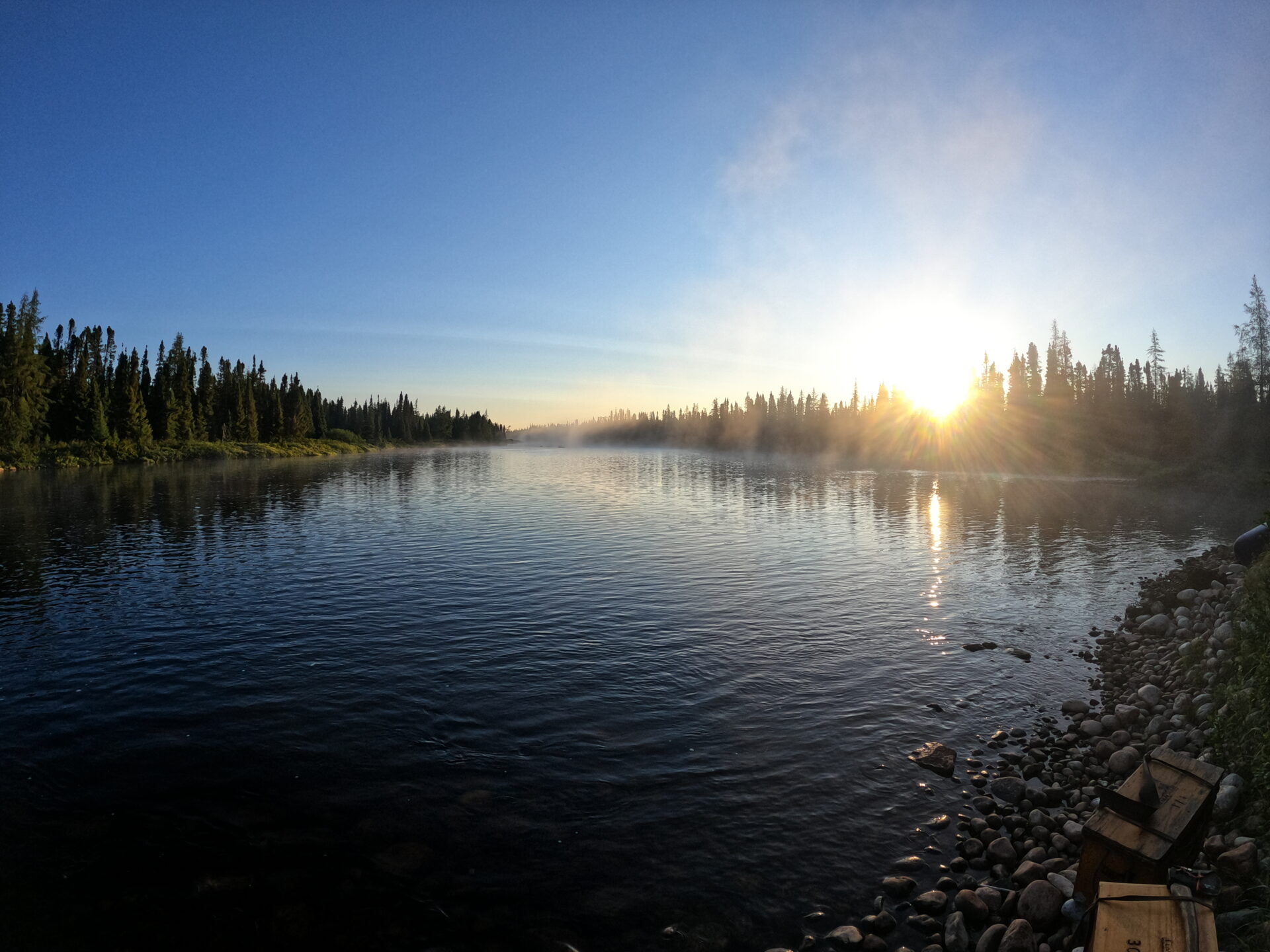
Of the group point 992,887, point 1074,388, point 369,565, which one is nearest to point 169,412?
point 369,565

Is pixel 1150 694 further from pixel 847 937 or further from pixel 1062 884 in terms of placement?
pixel 847 937

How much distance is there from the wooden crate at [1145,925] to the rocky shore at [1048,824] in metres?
1.69

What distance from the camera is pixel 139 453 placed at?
118438mm

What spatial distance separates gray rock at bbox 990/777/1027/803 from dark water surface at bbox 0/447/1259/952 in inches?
30.4

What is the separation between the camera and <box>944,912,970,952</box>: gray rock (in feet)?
26.1

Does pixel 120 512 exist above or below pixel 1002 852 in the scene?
above

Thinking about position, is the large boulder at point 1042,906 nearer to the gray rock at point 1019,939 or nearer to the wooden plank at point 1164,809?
the gray rock at point 1019,939

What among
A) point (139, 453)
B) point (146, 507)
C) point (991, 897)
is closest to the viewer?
point (991, 897)

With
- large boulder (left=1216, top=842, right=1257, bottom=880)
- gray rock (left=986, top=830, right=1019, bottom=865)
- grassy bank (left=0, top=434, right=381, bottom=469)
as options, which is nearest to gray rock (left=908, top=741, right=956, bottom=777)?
gray rock (left=986, top=830, right=1019, bottom=865)

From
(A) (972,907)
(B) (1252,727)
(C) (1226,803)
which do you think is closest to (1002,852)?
(A) (972,907)

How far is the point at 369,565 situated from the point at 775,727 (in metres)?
22.5

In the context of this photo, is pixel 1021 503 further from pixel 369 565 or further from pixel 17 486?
pixel 17 486

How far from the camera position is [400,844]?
33.2 feet

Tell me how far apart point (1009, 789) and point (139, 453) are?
146184mm
